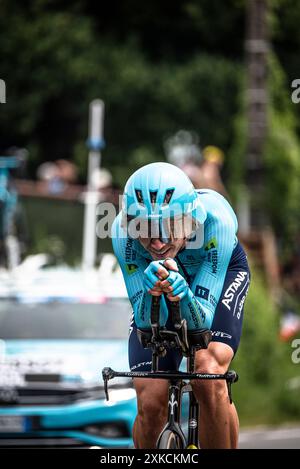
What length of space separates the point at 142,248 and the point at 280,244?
540 inches

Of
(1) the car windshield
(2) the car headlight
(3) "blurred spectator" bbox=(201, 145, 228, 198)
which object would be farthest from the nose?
(3) "blurred spectator" bbox=(201, 145, 228, 198)

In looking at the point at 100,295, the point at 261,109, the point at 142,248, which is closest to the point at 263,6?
the point at 261,109

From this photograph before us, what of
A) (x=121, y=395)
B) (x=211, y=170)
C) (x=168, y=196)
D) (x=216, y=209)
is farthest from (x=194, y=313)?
(x=211, y=170)

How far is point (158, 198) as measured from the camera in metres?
6.45

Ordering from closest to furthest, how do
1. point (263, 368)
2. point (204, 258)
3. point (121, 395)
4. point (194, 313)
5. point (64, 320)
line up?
point (194, 313), point (204, 258), point (121, 395), point (64, 320), point (263, 368)

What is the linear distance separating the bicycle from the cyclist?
0.21 ft

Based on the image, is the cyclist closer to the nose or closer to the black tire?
the nose

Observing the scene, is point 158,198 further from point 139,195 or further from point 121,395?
point 121,395

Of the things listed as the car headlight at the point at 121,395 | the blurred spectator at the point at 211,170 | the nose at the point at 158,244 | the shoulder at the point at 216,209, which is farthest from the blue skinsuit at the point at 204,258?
the blurred spectator at the point at 211,170

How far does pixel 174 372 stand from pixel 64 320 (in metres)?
5.21

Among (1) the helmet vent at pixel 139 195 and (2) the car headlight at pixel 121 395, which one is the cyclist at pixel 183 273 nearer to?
(1) the helmet vent at pixel 139 195

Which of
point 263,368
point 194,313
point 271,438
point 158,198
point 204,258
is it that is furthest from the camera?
point 263,368

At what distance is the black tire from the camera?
652 centimetres
